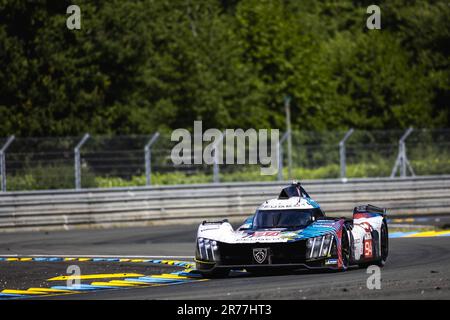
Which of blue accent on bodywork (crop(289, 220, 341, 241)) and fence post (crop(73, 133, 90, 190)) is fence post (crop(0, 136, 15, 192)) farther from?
blue accent on bodywork (crop(289, 220, 341, 241))

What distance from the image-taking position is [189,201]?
2731 cm

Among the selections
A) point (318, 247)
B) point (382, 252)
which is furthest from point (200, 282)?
point (382, 252)

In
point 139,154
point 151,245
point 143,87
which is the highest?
point 143,87

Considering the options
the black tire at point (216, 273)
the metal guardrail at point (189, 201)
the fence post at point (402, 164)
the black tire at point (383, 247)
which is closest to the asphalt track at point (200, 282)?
the black tire at point (383, 247)

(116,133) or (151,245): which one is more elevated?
(116,133)

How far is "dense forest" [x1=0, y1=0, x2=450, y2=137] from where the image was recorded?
39.8 m

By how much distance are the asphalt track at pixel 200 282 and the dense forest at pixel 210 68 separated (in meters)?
15.7

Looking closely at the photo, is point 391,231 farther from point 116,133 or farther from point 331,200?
point 116,133

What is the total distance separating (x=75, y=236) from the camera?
24359mm

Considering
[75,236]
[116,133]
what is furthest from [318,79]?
[75,236]

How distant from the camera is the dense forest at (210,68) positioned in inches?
1569

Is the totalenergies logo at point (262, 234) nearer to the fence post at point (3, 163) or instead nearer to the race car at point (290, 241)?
the race car at point (290, 241)
